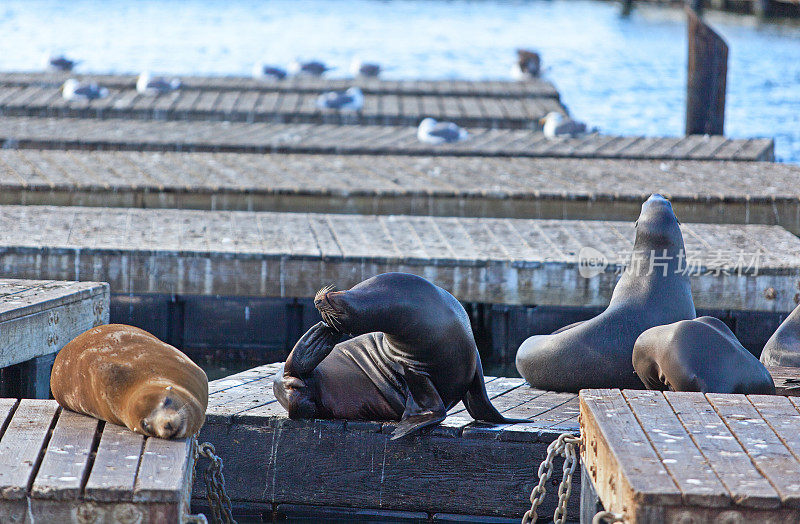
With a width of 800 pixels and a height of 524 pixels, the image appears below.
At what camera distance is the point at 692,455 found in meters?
3.09

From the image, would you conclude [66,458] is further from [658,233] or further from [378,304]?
[658,233]

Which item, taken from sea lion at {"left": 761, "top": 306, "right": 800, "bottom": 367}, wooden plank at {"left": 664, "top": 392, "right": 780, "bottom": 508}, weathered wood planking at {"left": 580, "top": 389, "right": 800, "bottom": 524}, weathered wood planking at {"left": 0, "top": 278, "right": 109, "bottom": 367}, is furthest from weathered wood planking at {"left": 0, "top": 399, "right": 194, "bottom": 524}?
sea lion at {"left": 761, "top": 306, "right": 800, "bottom": 367}

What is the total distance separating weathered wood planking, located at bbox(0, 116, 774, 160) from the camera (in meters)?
10.7

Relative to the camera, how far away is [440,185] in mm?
8688

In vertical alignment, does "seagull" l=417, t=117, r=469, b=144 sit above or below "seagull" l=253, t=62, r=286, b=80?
above

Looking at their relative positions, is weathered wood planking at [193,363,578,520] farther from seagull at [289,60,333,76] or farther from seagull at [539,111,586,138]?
seagull at [289,60,333,76]

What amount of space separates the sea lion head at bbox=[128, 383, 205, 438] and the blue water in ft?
46.0

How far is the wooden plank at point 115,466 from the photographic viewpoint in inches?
114

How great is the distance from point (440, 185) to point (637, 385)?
4.07 meters

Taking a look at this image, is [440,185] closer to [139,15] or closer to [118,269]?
[118,269]

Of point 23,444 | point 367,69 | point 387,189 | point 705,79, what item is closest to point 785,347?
point 23,444

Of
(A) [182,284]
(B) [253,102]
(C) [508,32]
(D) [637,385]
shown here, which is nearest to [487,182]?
(A) [182,284]

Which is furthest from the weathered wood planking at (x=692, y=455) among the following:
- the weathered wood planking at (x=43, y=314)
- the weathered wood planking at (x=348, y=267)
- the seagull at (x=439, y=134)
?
the seagull at (x=439, y=134)

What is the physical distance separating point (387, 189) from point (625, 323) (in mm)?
3728
